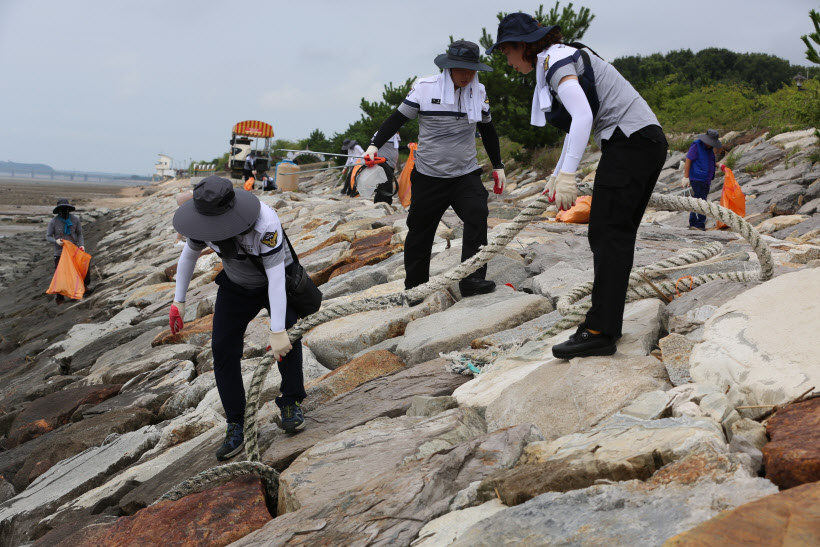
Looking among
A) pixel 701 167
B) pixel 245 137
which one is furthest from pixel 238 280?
pixel 245 137

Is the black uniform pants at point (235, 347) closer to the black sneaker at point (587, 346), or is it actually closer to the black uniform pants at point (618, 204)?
the black sneaker at point (587, 346)

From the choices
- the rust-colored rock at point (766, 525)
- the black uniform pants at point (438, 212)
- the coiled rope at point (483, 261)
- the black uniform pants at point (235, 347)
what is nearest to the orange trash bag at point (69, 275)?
the black uniform pants at point (438, 212)

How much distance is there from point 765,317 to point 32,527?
3928 mm

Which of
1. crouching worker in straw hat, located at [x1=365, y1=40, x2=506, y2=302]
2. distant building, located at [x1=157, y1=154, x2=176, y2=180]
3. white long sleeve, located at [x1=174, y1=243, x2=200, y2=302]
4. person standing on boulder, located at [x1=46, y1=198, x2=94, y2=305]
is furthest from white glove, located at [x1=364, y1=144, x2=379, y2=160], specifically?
distant building, located at [x1=157, y1=154, x2=176, y2=180]

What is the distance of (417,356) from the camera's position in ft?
14.6

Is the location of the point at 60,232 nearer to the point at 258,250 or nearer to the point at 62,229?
the point at 62,229

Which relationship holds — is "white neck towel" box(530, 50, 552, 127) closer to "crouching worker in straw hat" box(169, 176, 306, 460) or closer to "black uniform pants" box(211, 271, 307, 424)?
"crouching worker in straw hat" box(169, 176, 306, 460)

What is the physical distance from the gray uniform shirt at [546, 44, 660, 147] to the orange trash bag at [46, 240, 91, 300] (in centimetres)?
1036

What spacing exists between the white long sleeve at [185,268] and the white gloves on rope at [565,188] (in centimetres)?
187

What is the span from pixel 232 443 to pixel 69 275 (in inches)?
365

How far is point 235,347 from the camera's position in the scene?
3660 mm

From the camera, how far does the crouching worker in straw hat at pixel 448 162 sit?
5141 millimetres

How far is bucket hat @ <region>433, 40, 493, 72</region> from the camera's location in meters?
4.92

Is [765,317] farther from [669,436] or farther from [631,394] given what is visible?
[669,436]
